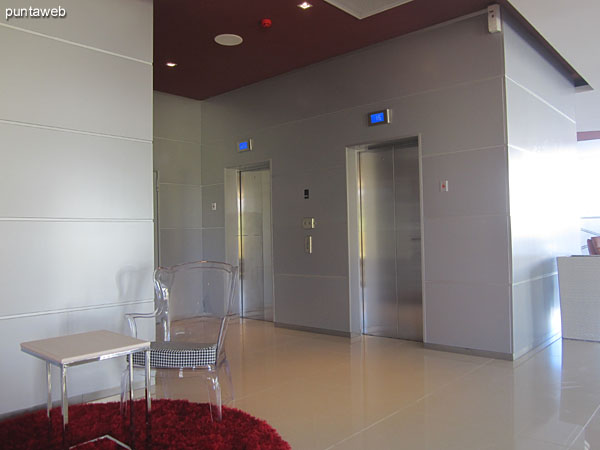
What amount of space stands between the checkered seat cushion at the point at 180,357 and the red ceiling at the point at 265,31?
3.19 meters

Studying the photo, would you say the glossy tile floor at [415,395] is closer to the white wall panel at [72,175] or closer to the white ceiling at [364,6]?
the white wall panel at [72,175]

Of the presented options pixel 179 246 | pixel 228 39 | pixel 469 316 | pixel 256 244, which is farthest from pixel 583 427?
pixel 179 246

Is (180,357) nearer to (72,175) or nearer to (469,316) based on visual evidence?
(72,175)

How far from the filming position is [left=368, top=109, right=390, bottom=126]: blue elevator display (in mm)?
5777

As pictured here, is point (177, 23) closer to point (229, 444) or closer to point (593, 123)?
point (229, 444)

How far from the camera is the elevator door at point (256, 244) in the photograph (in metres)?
7.55

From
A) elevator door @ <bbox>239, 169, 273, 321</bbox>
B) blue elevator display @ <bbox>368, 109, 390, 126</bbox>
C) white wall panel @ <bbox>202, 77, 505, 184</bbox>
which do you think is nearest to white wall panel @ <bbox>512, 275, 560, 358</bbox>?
white wall panel @ <bbox>202, 77, 505, 184</bbox>

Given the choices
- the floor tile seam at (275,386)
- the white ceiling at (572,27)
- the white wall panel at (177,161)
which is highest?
the white ceiling at (572,27)

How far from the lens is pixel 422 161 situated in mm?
5520

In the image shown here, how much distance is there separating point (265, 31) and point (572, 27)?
3159 mm

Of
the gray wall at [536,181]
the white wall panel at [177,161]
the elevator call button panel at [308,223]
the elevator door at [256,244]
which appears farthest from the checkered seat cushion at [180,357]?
the white wall panel at [177,161]

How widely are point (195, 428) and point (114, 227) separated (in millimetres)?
1796

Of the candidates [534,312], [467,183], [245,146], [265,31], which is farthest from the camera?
[245,146]

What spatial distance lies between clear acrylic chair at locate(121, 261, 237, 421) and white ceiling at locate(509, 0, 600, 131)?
367 cm
